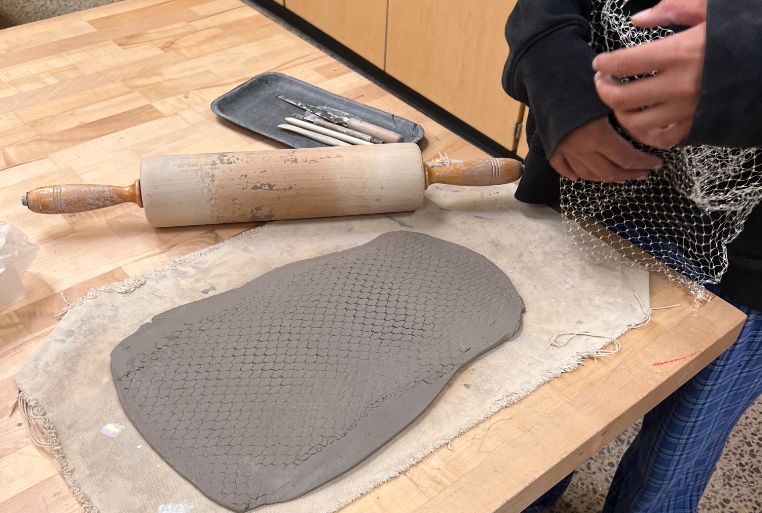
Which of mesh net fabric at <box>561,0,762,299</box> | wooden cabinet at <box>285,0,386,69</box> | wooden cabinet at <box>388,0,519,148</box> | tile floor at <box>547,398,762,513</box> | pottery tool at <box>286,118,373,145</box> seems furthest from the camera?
wooden cabinet at <box>285,0,386,69</box>

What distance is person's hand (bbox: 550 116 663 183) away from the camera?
0.74 m

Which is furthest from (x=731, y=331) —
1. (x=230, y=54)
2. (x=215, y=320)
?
(x=230, y=54)

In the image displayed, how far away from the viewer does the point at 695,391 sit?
0.87 metres

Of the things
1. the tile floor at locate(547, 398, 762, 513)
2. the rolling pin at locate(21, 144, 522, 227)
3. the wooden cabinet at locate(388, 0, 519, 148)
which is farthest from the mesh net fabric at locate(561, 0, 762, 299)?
the wooden cabinet at locate(388, 0, 519, 148)

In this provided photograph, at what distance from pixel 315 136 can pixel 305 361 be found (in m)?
0.44

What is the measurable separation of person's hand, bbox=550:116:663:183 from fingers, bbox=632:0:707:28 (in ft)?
0.41

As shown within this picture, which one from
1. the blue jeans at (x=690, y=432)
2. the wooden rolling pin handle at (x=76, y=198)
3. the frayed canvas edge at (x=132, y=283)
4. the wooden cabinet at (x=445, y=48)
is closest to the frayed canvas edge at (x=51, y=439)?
the frayed canvas edge at (x=132, y=283)

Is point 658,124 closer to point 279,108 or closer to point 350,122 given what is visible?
point 350,122

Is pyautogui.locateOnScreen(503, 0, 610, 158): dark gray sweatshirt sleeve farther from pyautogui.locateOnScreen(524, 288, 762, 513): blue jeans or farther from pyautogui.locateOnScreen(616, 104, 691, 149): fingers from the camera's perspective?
pyautogui.locateOnScreen(524, 288, 762, 513): blue jeans

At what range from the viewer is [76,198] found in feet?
2.72

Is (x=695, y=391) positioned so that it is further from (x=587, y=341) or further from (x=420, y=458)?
(x=420, y=458)

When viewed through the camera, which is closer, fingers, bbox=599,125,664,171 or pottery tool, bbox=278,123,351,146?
fingers, bbox=599,125,664,171

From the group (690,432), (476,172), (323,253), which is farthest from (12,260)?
(690,432)

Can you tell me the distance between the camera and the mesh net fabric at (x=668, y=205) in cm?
72
